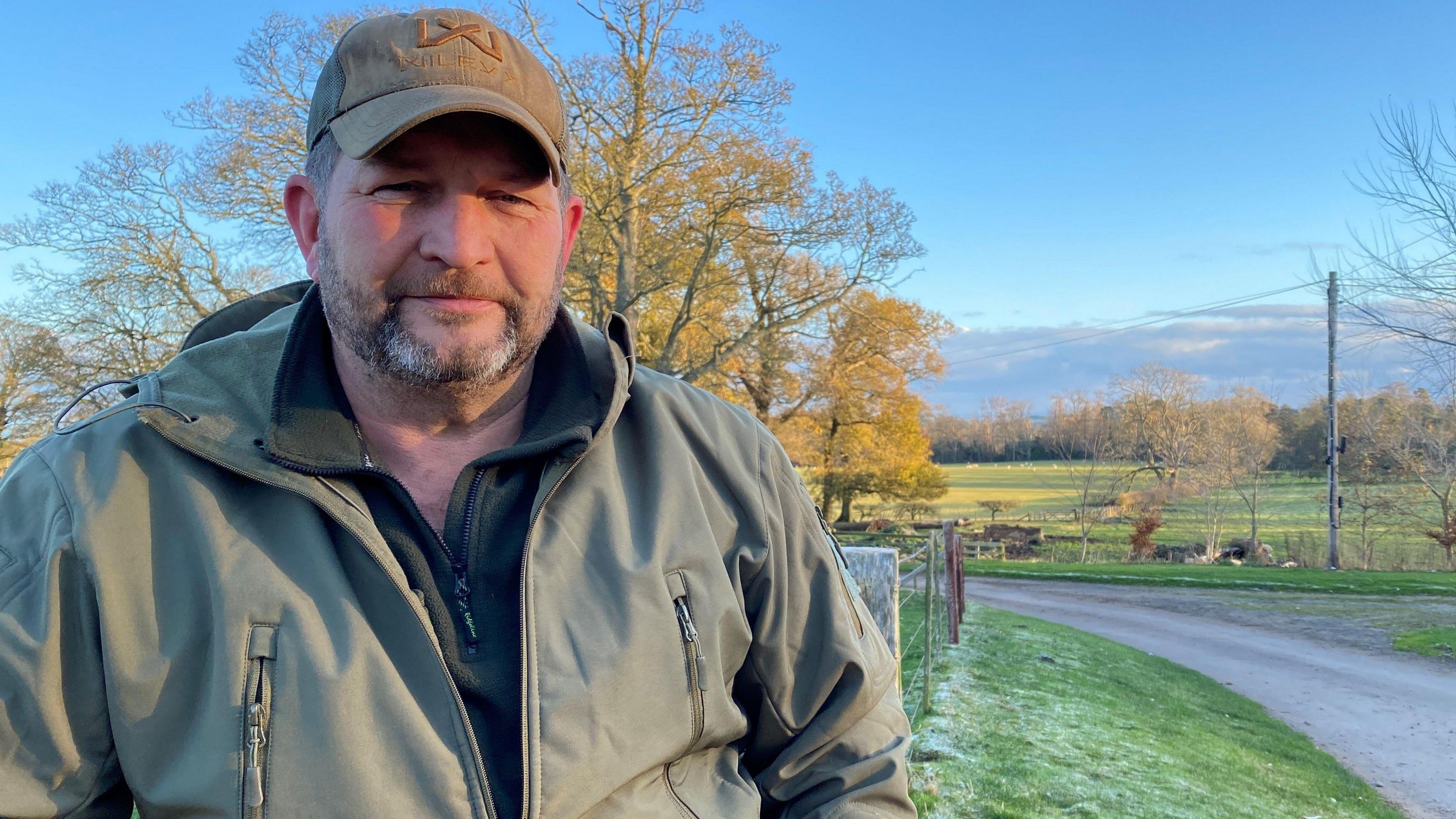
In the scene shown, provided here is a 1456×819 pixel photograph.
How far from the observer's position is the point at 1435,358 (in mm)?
19250

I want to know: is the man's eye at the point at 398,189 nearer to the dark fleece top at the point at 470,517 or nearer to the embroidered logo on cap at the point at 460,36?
the embroidered logo on cap at the point at 460,36

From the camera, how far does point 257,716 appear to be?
4.59 feet

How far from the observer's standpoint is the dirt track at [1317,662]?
26.0ft

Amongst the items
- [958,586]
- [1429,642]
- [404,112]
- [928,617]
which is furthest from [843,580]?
[1429,642]

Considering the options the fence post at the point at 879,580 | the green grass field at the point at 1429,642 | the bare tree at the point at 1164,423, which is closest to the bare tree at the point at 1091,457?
the bare tree at the point at 1164,423

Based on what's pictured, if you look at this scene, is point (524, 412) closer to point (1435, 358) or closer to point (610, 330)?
point (610, 330)

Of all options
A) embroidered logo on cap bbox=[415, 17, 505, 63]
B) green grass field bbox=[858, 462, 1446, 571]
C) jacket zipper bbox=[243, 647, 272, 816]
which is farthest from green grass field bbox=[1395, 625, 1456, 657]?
jacket zipper bbox=[243, 647, 272, 816]

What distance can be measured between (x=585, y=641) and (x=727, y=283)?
1835 centimetres

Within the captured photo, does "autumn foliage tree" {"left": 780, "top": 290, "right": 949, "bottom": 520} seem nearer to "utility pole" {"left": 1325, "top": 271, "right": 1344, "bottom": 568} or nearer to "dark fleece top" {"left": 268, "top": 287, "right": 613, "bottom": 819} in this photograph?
"utility pole" {"left": 1325, "top": 271, "right": 1344, "bottom": 568}

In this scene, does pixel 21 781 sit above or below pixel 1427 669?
above

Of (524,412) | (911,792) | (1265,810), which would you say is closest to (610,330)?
(524,412)

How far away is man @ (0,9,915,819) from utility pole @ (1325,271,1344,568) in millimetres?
25498

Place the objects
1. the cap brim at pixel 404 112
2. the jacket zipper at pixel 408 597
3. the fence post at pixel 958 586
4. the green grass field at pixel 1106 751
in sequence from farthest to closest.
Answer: the fence post at pixel 958 586
the green grass field at pixel 1106 751
the cap brim at pixel 404 112
the jacket zipper at pixel 408 597

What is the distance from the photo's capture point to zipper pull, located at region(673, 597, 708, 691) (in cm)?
168
